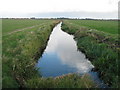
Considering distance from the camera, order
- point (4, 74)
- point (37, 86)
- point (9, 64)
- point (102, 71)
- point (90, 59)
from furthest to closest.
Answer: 1. point (90, 59)
2. point (102, 71)
3. point (9, 64)
4. point (4, 74)
5. point (37, 86)

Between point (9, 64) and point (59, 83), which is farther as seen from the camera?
point (9, 64)

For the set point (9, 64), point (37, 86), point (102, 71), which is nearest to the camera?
point (37, 86)

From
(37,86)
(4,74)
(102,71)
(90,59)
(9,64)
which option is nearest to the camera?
(37,86)

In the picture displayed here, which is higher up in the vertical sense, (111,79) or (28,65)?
(28,65)

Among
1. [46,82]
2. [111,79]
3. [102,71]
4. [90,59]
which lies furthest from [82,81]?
[90,59]

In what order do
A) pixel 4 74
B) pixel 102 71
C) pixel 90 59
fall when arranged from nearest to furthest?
1. pixel 4 74
2. pixel 102 71
3. pixel 90 59

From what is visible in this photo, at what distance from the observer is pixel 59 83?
9188mm

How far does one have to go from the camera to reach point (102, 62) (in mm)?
13641

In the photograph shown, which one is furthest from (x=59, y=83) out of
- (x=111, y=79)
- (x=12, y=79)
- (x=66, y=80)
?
(x=111, y=79)

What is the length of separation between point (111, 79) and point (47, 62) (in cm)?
712

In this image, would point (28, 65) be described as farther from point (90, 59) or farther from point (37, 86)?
point (90, 59)

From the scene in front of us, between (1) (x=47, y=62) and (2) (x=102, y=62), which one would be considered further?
(1) (x=47, y=62)

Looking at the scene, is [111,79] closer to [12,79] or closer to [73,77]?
[73,77]

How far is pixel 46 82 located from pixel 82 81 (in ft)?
5.14
